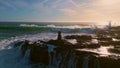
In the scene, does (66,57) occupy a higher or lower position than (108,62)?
lower

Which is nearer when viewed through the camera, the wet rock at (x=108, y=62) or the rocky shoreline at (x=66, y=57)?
the wet rock at (x=108, y=62)

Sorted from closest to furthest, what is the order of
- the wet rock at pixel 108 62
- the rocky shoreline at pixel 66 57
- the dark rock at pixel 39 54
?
the wet rock at pixel 108 62, the rocky shoreline at pixel 66 57, the dark rock at pixel 39 54

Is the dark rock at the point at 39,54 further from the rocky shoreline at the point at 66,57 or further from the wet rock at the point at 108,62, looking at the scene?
the wet rock at the point at 108,62

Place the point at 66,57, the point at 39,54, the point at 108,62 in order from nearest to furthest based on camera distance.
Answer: the point at 108,62
the point at 66,57
the point at 39,54

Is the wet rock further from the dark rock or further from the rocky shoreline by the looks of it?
the dark rock

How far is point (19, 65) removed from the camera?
53.6 ft

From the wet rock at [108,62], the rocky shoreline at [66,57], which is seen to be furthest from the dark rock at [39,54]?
the wet rock at [108,62]

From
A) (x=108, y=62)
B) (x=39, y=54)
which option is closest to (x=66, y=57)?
(x=39, y=54)

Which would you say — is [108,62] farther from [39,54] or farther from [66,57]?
[39,54]


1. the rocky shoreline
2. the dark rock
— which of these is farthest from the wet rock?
the dark rock

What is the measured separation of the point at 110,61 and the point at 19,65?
331 inches

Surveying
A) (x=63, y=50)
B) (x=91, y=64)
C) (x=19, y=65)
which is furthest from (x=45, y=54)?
(x=91, y=64)

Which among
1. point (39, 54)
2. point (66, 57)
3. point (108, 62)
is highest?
point (108, 62)

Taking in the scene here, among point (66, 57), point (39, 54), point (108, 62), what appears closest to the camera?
point (108, 62)
